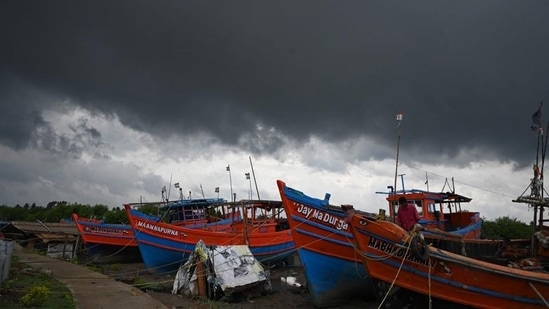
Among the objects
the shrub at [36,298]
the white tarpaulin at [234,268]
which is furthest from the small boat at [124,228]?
the shrub at [36,298]

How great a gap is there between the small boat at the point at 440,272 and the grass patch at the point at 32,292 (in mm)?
6132

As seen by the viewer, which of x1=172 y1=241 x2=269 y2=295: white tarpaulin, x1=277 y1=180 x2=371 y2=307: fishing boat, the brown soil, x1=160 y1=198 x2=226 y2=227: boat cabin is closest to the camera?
the brown soil

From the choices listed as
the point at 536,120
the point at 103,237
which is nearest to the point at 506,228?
the point at 536,120

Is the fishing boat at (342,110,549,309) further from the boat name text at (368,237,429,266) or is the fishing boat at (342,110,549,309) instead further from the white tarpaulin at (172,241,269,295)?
the white tarpaulin at (172,241,269,295)

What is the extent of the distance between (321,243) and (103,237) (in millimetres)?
13906

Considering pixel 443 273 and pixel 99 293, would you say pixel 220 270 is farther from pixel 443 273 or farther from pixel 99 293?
pixel 443 273

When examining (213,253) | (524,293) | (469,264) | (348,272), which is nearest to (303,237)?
(348,272)

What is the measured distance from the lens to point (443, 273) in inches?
318

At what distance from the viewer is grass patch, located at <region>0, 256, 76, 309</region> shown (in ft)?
23.9

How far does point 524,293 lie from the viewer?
780 cm

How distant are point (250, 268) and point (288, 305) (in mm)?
1495

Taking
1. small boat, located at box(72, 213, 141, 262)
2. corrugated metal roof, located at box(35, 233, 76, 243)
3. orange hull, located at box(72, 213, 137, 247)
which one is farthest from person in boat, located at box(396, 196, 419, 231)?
corrugated metal roof, located at box(35, 233, 76, 243)

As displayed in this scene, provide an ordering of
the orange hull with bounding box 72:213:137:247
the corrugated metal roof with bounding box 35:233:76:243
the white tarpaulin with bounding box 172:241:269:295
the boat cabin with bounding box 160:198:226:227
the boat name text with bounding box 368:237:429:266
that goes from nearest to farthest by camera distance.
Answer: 1. the boat name text with bounding box 368:237:429:266
2. the white tarpaulin with bounding box 172:241:269:295
3. the boat cabin with bounding box 160:198:226:227
4. the orange hull with bounding box 72:213:137:247
5. the corrugated metal roof with bounding box 35:233:76:243

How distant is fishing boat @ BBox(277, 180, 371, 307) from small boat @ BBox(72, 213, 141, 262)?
38.9ft
